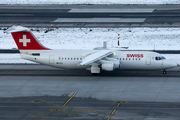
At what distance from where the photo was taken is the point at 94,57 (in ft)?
141

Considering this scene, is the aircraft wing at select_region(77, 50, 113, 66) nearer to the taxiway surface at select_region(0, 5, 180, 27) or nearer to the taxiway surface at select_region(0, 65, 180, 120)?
the taxiway surface at select_region(0, 65, 180, 120)

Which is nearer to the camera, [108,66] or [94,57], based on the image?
[94,57]

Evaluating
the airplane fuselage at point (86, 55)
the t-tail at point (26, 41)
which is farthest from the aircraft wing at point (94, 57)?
the t-tail at point (26, 41)

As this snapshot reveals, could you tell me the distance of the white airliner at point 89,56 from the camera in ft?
146

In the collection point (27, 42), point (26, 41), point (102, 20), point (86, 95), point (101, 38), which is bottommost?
point (86, 95)

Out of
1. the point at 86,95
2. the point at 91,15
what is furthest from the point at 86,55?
the point at 91,15

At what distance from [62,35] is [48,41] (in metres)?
3.70

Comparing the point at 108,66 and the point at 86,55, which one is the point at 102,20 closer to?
the point at 86,55

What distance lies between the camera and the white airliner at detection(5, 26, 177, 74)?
146 ft

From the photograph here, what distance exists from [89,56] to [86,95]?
305 inches

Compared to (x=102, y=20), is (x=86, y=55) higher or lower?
lower

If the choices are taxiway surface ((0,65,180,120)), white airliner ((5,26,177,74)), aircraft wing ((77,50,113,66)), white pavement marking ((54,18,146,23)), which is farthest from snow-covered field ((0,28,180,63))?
aircraft wing ((77,50,113,66))

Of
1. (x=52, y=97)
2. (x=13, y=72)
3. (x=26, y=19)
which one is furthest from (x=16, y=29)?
(x=26, y=19)

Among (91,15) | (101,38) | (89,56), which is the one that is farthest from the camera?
(91,15)
